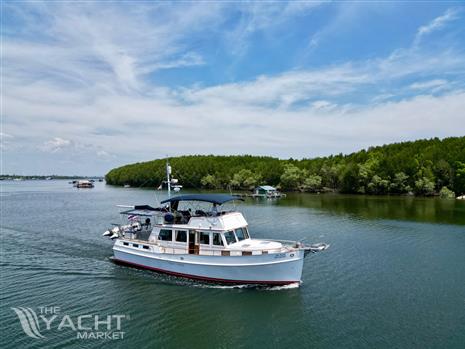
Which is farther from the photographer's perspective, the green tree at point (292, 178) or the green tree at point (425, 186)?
the green tree at point (292, 178)

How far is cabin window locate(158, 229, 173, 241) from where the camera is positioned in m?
28.1

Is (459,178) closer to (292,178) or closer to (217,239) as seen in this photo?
(292,178)

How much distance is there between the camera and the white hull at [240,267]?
2430 cm

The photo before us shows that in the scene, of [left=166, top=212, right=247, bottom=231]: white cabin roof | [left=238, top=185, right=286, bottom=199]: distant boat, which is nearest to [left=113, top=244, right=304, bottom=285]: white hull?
[left=166, top=212, right=247, bottom=231]: white cabin roof

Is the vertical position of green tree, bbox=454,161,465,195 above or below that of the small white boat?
above

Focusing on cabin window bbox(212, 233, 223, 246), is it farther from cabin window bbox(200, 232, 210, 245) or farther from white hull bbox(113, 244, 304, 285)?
white hull bbox(113, 244, 304, 285)

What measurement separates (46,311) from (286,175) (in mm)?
117914

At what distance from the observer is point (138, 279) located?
27.0 metres

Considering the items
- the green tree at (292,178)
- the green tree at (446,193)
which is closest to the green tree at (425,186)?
the green tree at (446,193)

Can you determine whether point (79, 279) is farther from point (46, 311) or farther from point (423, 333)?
point (423, 333)

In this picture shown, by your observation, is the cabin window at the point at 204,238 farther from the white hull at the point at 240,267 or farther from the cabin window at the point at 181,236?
the cabin window at the point at 181,236

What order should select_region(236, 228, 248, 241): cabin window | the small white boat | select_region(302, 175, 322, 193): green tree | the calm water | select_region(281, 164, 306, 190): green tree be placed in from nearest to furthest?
the calm water < the small white boat < select_region(236, 228, 248, 241): cabin window < select_region(302, 175, 322, 193): green tree < select_region(281, 164, 306, 190): green tree

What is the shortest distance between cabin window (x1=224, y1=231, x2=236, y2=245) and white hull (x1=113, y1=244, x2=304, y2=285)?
1.54 meters

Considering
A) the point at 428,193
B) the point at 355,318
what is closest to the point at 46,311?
the point at 355,318
